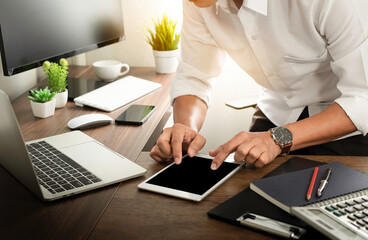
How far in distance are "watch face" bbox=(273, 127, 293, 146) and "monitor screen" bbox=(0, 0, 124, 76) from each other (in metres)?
0.86

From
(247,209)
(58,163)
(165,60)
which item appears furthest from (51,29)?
(247,209)

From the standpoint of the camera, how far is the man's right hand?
1071 millimetres

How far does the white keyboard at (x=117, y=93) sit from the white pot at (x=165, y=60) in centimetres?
16

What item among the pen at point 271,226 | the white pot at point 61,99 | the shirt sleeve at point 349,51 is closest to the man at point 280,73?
the shirt sleeve at point 349,51

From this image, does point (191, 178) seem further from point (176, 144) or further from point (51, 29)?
point (51, 29)

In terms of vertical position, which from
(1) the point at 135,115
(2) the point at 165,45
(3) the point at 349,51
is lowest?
(1) the point at 135,115

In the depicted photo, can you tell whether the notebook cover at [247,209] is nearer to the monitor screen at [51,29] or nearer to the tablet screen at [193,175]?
the tablet screen at [193,175]

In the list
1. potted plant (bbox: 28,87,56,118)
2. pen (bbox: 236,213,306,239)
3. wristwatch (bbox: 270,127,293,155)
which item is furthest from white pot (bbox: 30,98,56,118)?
pen (bbox: 236,213,306,239)

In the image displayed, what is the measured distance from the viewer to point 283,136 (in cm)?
112

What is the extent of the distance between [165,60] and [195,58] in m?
0.46

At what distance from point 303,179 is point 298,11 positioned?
0.54m

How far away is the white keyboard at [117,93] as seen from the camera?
155 centimetres

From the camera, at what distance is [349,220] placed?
28.9 inches

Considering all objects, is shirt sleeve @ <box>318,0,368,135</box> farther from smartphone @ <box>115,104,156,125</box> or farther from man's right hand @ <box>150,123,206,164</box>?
smartphone @ <box>115,104,156,125</box>
